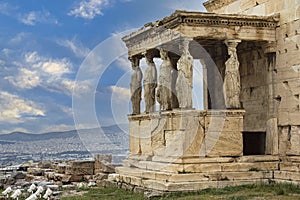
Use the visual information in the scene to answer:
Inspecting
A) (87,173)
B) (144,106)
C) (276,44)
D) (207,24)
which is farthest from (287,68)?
(87,173)

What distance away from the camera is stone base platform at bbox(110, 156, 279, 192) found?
15328mm

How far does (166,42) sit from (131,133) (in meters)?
3.80

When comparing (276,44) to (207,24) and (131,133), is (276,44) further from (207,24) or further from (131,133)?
(131,133)

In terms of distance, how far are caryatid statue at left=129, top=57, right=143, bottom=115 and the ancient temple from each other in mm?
863

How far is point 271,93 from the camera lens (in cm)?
1716

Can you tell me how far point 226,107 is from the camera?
54.2ft

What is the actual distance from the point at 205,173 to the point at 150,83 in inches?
150

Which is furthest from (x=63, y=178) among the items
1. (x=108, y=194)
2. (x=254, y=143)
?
(x=254, y=143)

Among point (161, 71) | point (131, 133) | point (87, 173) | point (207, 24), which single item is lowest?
point (87, 173)

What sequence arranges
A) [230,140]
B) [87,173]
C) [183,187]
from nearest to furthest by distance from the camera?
[183,187] < [230,140] < [87,173]

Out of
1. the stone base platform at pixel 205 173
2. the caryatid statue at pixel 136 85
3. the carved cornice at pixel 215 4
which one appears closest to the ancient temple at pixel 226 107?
the stone base platform at pixel 205 173

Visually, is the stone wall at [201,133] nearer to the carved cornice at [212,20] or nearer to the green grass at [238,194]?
the green grass at [238,194]

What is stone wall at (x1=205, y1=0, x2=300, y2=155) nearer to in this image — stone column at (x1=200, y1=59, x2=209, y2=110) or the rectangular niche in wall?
the rectangular niche in wall

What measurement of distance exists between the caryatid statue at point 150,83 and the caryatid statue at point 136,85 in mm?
912
